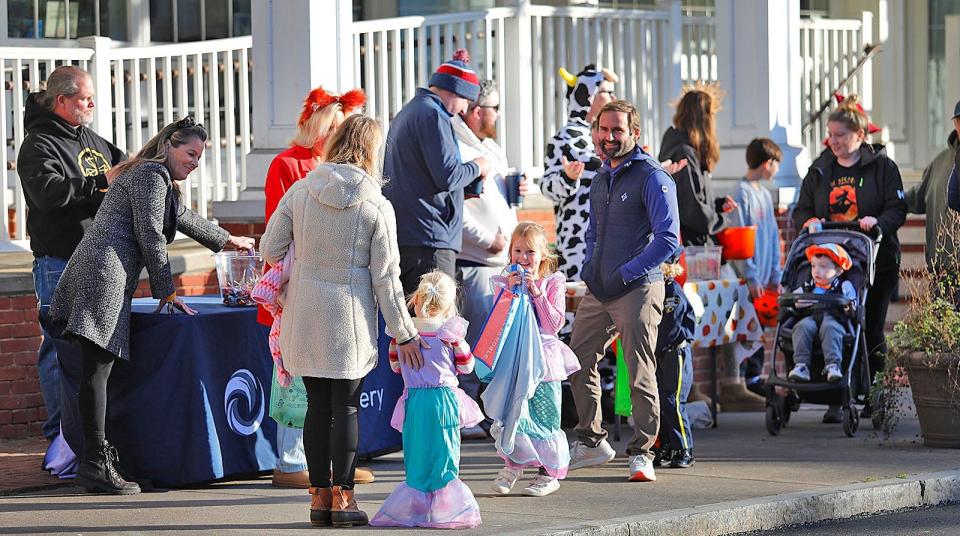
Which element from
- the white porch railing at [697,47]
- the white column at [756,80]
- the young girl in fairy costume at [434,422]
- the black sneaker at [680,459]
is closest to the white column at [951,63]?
the white porch railing at [697,47]

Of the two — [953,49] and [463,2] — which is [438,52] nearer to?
[463,2]

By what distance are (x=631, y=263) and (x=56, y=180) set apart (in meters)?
2.91

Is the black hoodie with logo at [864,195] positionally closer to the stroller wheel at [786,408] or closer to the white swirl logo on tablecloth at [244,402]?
the stroller wheel at [786,408]

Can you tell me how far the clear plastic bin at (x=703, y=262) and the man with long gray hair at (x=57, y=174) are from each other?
384 cm

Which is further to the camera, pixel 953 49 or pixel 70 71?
pixel 953 49

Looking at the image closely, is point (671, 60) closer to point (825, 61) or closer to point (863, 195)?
point (825, 61)

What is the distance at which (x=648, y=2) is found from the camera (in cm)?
1781

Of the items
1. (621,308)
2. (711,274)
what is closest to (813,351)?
(711,274)

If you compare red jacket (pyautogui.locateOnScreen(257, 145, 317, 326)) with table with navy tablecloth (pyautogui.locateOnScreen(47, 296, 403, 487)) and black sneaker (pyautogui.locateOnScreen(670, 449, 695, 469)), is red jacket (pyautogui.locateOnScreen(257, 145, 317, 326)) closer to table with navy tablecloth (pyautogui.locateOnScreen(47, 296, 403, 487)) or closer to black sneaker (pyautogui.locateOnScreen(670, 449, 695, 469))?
table with navy tablecloth (pyautogui.locateOnScreen(47, 296, 403, 487))

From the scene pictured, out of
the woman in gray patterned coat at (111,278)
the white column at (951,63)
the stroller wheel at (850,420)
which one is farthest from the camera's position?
the white column at (951,63)

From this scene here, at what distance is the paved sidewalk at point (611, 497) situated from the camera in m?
7.28

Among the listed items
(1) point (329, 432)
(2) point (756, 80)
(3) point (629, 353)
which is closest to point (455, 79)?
(3) point (629, 353)

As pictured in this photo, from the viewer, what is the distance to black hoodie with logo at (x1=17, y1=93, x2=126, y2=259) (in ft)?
27.3

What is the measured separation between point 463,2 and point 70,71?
7.85 metres
